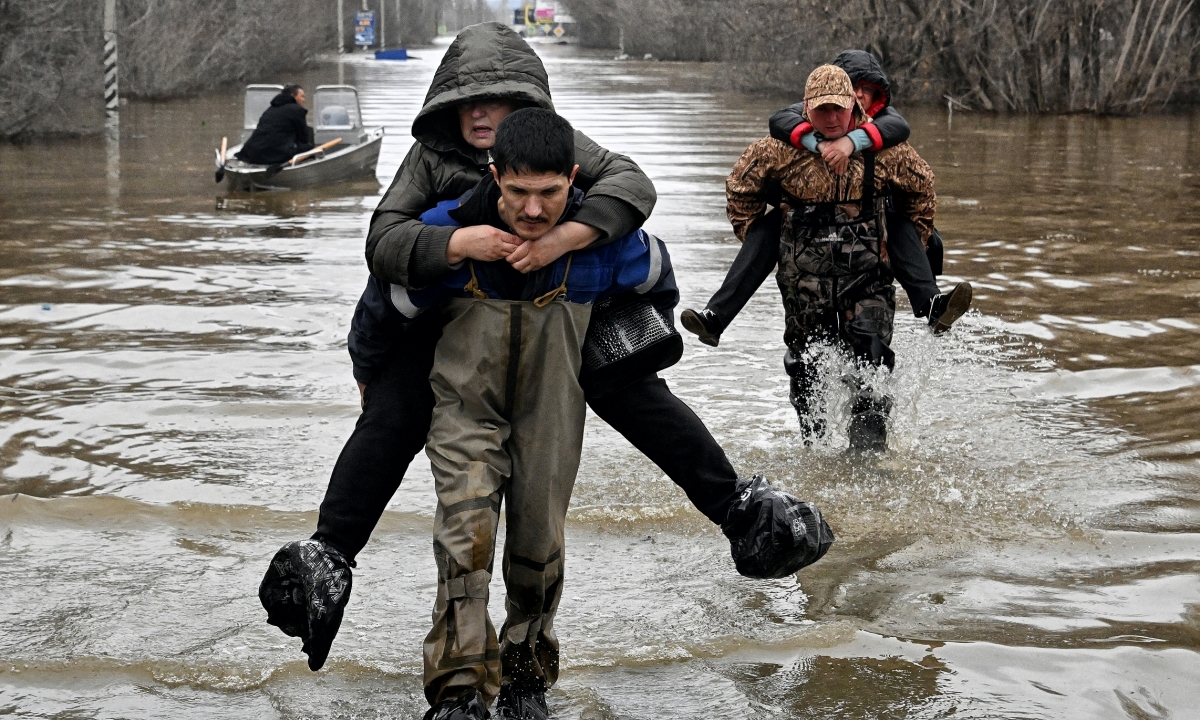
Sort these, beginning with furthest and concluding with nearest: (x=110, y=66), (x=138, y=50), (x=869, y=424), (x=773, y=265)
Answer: (x=138, y=50), (x=110, y=66), (x=869, y=424), (x=773, y=265)

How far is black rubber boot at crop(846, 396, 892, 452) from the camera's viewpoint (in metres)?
6.61

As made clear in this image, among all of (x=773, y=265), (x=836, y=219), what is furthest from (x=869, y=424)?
(x=836, y=219)

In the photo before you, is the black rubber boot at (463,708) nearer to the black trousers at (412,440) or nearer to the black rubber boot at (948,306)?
the black trousers at (412,440)

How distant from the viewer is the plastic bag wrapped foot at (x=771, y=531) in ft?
13.3

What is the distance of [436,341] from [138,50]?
35451 millimetres

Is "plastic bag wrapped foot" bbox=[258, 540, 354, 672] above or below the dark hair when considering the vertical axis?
below

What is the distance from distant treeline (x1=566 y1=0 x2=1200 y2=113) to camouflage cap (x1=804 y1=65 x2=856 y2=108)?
25.2 m

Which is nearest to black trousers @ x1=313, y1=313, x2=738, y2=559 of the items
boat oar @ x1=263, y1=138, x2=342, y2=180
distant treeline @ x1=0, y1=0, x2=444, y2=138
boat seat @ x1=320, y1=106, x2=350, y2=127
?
boat oar @ x1=263, y1=138, x2=342, y2=180

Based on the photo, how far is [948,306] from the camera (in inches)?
247

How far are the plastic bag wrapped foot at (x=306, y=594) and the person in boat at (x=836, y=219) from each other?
10.3 ft

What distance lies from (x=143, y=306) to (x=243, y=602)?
6014 mm

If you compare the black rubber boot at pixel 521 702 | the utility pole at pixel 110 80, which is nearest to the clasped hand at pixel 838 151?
the black rubber boot at pixel 521 702

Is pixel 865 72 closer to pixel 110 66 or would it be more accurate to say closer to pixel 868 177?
pixel 868 177

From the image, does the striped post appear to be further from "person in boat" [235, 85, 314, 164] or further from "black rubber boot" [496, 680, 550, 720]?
"black rubber boot" [496, 680, 550, 720]
